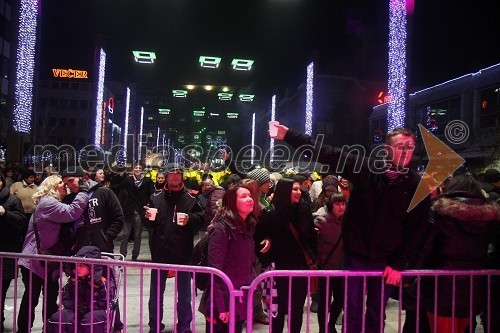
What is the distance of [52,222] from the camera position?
5.03 m

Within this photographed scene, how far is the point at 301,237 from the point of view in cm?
482

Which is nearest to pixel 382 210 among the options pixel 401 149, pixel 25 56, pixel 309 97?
pixel 401 149

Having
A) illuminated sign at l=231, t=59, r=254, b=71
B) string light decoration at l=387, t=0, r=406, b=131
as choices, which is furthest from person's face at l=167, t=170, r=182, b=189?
string light decoration at l=387, t=0, r=406, b=131

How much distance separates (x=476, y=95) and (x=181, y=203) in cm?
2431

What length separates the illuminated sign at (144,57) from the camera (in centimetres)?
1405

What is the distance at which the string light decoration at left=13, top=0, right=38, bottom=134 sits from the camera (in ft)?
44.7

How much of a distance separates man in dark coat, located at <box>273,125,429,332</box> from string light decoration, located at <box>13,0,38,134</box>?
12.9 metres

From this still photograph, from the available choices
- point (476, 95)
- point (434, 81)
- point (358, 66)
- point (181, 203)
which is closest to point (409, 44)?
point (181, 203)

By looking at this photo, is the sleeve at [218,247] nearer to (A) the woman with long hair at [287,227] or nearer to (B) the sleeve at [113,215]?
(A) the woman with long hair at [287,227]

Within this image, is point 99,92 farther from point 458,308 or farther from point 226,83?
point 458,308

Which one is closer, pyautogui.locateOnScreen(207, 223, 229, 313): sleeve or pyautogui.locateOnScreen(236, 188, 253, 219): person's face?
pyautogui.locateOnScreen(207, 223, 229, 313): sleeve

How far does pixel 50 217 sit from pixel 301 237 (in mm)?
2804

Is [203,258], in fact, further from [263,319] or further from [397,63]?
[397,63]

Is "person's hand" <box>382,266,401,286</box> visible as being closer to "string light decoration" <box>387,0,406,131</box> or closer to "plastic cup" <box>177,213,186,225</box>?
"plastic cup" <box>177,213,186,225</box>
